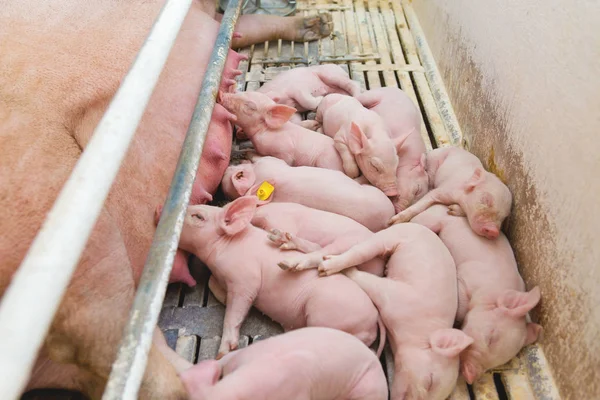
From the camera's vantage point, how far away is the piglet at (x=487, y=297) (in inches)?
53.8

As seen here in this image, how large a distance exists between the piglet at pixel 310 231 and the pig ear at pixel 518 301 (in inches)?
13.5

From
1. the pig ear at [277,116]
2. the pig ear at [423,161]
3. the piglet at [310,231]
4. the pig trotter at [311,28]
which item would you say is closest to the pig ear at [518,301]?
the piglet at [310,231]

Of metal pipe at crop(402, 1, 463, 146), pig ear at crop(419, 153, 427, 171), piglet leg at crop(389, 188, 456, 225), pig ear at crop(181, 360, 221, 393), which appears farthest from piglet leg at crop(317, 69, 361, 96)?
pig ear at crop(181, 360, 221, 393)

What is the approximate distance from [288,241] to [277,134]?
1.94ft

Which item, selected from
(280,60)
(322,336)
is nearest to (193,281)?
(322,336)

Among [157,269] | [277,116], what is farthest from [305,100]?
[157,269]

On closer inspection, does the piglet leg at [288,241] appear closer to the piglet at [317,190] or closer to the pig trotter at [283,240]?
the pig trotter at [283,240]

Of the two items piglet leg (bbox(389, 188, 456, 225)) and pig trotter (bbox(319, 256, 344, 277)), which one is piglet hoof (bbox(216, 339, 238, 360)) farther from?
piglet leg (bbox(389, 188, 456, 225))

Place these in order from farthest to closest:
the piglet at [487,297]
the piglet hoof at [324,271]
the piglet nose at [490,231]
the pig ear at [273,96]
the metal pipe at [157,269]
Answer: the pig ear at [273,96] < the piglet nose at [490,231] < the piglet hoof at [324,271] < the piglet at [487,297] < the metal pipe at [157,269]

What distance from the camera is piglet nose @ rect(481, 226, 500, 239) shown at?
1585mm

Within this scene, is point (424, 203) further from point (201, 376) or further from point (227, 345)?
point (201, 376)

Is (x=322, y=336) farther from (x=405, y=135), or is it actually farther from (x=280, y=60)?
(x=280, y=60)

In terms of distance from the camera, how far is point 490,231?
1.59 m

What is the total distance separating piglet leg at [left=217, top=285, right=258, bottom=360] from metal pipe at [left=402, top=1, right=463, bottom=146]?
116cm
